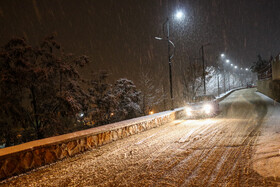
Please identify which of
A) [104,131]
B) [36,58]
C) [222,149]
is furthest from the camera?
[36,58]

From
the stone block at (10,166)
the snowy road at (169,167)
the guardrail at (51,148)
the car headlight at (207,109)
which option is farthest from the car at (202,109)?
the stone block at (10,166)

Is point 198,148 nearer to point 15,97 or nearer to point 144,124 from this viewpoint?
point 144,124

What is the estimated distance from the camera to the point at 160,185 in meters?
4.16

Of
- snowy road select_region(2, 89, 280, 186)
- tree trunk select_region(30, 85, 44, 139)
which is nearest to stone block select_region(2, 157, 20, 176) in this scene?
snowy road select_region(2, 89, 280, 186)

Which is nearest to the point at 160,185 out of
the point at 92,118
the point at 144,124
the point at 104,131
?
the point at 104,131

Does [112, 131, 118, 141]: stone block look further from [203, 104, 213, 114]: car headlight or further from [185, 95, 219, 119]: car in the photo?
[203, 104, 213, 114]: car headlight

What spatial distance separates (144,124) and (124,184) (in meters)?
7.19

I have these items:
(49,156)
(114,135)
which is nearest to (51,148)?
(49,156)

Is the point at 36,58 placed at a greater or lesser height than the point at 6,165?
greater

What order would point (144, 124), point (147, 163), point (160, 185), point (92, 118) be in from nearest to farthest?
point (160, 185) < point (147, 163) < point (144, 124) < point (92, 118)

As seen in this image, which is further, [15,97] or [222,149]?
[15,97]

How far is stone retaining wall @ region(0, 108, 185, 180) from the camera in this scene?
5312mm

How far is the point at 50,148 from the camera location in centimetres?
639

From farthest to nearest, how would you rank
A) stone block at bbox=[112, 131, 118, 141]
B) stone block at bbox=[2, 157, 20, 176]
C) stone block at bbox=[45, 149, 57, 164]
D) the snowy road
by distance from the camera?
stone block at bbox=[112, 131, 118, 141]
stone block at bbox=[45, 149, 57, 164]
stone block at bbox=[2, 157, 20, 176]
the snowy road
